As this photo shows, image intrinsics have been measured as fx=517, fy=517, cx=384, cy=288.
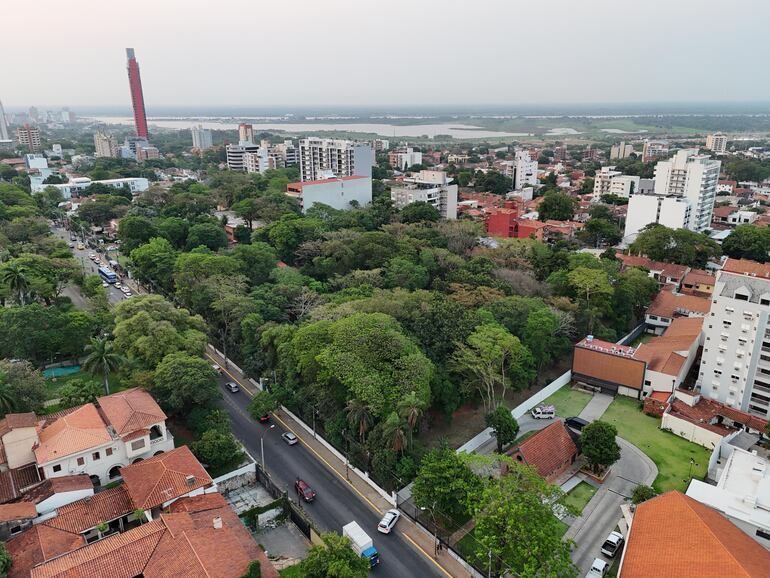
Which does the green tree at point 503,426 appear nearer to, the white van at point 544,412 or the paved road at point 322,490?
the white van at point 544,412

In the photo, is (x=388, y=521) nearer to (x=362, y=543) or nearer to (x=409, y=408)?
(x=362, y=543)

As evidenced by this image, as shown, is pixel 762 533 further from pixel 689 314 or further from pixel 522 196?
pixel 522 196

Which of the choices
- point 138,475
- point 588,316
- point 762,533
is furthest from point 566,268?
point 138,475

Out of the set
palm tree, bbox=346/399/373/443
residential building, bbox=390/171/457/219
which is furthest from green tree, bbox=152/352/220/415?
residential building, bbox=390/171/457/219

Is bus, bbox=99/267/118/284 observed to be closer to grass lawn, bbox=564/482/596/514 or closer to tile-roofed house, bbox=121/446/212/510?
tile-roofed house, bbox=121/446/212/510

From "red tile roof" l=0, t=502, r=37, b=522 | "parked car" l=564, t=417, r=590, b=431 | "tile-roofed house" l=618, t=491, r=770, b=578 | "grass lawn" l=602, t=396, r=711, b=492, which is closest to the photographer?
"tile-roofed house" l=618, t=491, r=770, b=578

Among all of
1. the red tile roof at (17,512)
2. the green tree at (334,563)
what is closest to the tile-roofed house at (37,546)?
the red tile roof at (17,512)

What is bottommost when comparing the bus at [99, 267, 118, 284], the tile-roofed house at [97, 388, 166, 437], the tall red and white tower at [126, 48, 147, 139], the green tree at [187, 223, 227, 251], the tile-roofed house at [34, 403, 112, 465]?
the bus at [99, 267, 118, 284]
